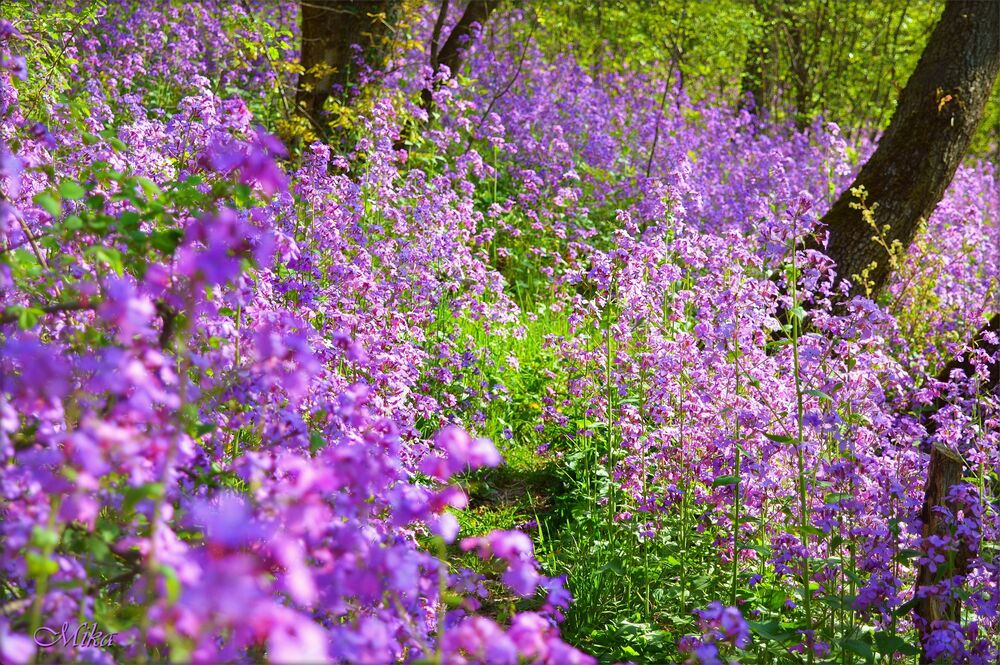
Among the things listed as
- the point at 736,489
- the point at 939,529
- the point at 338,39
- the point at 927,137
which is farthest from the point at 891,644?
the point at 338,39

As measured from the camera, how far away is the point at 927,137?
6848mm

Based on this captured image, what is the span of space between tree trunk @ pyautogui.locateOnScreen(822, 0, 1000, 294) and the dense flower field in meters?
0.61

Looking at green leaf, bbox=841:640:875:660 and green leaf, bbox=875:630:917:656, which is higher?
green leaf, bbox=875:630:917:656

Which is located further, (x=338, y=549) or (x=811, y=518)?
(x=811, y=518)

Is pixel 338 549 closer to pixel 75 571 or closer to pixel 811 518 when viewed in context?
pixel 75 571

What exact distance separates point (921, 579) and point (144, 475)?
2.67 meters

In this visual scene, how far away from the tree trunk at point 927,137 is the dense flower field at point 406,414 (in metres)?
0.61

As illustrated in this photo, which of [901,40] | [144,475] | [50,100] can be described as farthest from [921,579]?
[901,40]

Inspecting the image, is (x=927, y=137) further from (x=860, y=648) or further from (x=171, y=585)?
(x=171, y=585)

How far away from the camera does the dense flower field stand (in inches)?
63.3

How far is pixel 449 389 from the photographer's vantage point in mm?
5453

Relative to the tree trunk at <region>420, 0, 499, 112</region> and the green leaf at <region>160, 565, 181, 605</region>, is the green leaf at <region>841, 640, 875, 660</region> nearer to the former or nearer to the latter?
the green leaf at <region>160, 565, 181, 605</region>

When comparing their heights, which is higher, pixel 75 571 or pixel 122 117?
pixel 122 117

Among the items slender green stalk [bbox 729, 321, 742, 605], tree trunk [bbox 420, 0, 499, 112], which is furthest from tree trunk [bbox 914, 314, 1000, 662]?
tree trunk [bbox 420, 0, 499, 112]
